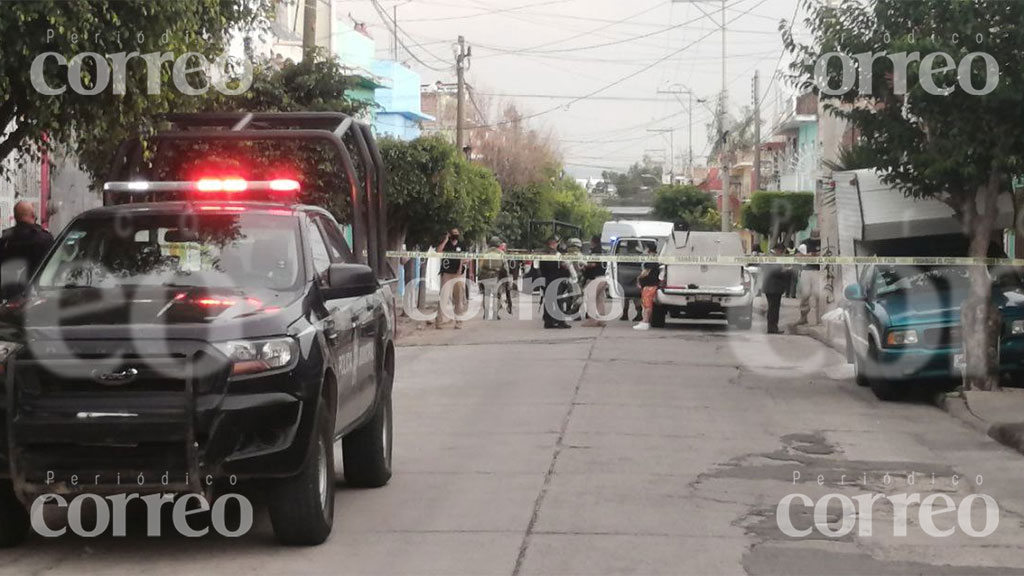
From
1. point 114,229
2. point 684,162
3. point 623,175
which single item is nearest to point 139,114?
point 114,229

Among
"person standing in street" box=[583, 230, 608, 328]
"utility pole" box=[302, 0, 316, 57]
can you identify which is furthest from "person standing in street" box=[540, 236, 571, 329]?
"utility pole" box=[302, 0, 316, 57]

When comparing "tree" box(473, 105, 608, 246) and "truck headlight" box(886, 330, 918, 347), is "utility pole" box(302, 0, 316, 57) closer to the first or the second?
"truck headlight" box(886, 330, 918, 347)

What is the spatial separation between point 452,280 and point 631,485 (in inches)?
662

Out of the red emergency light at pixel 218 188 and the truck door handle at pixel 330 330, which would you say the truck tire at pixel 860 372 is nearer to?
the red emergency light at pixel 218 188

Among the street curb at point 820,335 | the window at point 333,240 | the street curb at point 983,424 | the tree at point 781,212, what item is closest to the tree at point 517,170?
the tree at point 781,212

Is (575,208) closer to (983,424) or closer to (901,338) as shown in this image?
(901,338)

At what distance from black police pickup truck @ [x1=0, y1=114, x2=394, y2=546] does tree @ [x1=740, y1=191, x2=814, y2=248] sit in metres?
47.9

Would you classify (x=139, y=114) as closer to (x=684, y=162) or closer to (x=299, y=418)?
(x=299, y=418)

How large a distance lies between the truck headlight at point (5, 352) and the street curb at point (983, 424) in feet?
26.3

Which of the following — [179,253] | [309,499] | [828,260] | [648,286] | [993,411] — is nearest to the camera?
[309,499]

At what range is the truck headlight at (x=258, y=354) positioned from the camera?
6965mm

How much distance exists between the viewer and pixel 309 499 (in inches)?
291

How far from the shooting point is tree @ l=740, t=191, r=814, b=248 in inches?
2196

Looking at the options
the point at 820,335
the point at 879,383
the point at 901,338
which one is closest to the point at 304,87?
the point at 820,335
